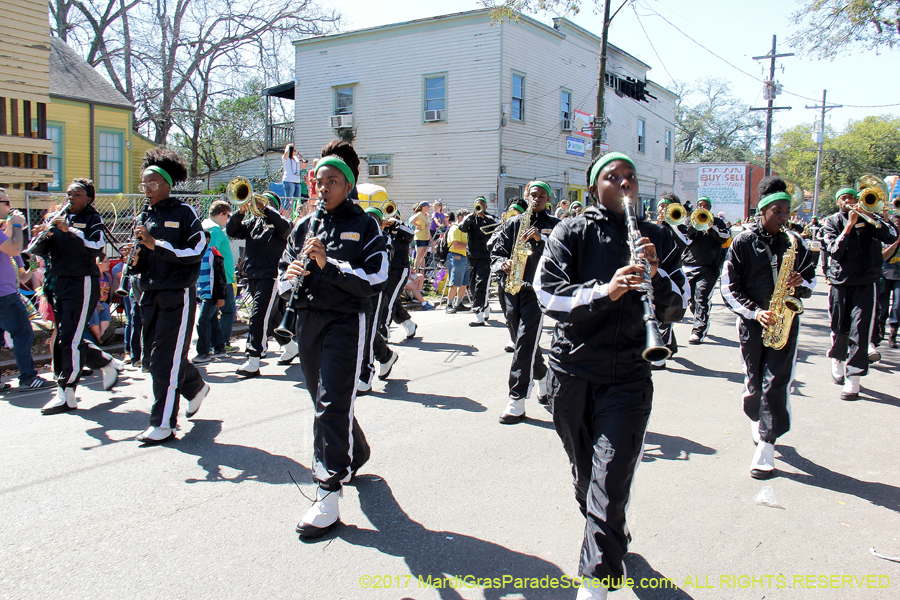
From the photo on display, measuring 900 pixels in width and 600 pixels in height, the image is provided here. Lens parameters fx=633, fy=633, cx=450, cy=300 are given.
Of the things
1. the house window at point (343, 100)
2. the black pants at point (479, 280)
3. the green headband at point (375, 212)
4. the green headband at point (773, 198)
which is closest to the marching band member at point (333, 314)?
the green headband at point (773, 198)

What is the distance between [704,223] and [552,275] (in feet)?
23.1

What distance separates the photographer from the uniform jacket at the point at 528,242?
236 inches

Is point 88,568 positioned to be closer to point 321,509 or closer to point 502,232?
point 321,509

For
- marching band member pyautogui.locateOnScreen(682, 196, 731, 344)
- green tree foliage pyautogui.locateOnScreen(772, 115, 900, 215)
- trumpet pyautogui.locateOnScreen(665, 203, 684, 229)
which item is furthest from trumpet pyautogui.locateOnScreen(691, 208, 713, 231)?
green tree foliage pyautogui.locateOnScreen(772, 115, 900, 215)

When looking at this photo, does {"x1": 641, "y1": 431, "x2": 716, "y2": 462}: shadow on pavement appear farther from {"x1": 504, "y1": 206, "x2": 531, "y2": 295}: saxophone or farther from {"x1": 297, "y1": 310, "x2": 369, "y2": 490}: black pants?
{"x1": 297, "y1": 310, "x2": 369, "y2": 490}: black pants

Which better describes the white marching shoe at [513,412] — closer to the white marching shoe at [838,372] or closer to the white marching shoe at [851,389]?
the white marching shoe at [851,389]

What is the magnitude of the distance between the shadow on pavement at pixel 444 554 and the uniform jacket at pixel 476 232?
770 centimetres

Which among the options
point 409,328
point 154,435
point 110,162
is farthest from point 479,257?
point 110,162

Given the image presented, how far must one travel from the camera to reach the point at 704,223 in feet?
30.3

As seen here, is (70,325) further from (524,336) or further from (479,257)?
(479,257)

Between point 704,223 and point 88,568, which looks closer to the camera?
point 88,568

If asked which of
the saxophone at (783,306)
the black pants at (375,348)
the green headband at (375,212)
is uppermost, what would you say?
the green headband at (375,212)

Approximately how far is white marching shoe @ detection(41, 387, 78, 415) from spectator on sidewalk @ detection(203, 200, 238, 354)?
2.54 metres

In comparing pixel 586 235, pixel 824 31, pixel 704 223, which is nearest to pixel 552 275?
pixel 586 235
